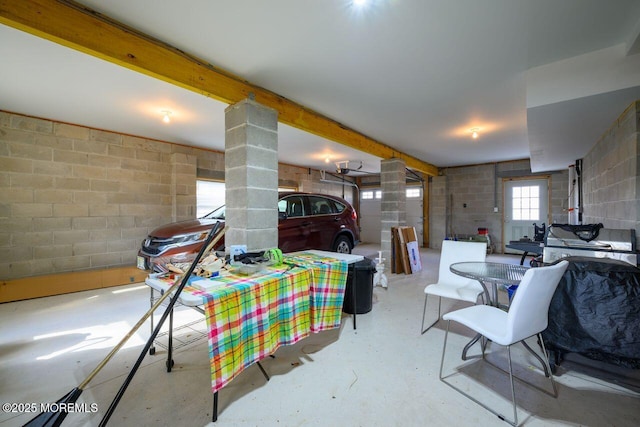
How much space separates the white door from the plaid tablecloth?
6786 mm

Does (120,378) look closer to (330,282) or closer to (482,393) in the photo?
(330,282)

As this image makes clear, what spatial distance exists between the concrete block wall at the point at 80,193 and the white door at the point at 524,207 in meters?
7.74

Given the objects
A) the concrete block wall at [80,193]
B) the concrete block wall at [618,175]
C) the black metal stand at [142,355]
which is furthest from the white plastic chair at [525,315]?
the concrete block wall at [80,193]

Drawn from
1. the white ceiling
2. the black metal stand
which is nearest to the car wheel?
the white ceiling

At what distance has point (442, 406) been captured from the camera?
1.65m

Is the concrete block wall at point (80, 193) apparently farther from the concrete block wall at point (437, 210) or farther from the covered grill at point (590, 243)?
the concrete block wall at point (437, 210)

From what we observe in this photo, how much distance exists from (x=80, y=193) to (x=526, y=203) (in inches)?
374

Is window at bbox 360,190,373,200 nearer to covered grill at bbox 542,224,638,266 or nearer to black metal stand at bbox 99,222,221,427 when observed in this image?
covered grill at bbox 542,224,638,266

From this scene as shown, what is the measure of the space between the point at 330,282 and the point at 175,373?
4.41 ft

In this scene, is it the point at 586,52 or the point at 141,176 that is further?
the point at 141,176

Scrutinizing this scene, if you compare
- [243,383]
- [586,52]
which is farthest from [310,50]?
[243,383]

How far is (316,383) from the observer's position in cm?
187

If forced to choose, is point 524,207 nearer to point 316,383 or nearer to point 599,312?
point 599,312

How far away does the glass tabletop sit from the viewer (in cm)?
198
